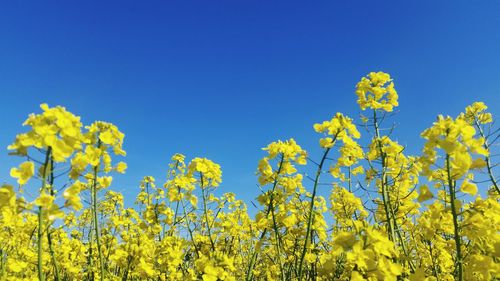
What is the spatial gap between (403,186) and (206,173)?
2.54 meters

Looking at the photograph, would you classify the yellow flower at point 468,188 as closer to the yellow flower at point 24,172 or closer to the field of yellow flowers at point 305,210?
the field of yellow flowers at point 305,210

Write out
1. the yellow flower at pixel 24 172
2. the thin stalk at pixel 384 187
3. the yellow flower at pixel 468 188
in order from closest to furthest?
1. the yellow flower at pixel 24 172
2. the yellow flower at pixel 468 188
3. the thin stalk at pixel 384 187

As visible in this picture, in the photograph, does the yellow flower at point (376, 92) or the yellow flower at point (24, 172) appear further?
the yellow flower at point (376, 92)

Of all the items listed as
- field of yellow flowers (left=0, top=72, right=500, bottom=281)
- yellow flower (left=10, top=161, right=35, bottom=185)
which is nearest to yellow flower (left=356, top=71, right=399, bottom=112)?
field of yellow flowers (left=0, top=72, right=500, bottom=281)

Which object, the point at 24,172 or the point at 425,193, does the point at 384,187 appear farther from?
the point at 24,172

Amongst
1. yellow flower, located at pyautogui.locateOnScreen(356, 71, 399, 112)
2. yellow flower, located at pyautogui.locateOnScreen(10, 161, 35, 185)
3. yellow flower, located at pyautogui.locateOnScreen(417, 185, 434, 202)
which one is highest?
yellow flower, located at pyautogui.locateOnScreen(356, 71, 399, 112)

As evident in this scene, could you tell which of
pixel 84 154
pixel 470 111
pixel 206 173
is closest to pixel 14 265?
pixel 206 173

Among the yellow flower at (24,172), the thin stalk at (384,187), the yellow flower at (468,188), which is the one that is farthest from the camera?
the thin stalk at (384,187)

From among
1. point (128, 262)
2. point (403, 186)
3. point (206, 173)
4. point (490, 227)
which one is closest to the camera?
point (490, 227)

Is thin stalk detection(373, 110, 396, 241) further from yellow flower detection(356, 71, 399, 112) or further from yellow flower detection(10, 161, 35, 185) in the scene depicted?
yellow flower detection(10, 161, 35, 185)

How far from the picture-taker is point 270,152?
4156mm

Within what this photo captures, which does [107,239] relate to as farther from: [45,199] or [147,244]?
[45,199]

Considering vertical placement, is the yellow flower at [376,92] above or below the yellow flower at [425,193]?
above

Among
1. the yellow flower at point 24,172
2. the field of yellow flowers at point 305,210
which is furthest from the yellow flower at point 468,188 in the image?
the yellow flower at point 24,172
